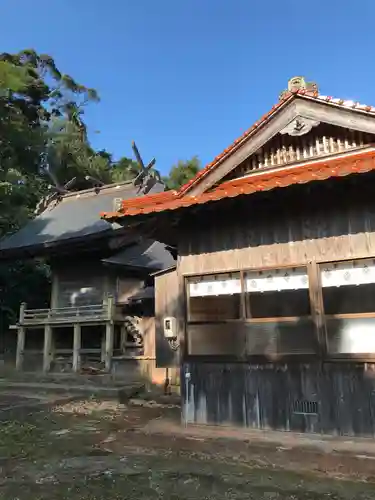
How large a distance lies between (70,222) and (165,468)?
18085 millimetres

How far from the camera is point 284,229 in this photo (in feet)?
22.0

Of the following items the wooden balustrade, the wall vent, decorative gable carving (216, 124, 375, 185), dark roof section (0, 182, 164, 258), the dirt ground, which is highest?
dark roof section (0, 182, 164, 258)

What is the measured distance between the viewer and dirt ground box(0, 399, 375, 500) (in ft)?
14.0

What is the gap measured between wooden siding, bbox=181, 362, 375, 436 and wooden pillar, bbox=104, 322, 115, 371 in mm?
10107

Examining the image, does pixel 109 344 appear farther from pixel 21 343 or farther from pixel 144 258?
pixel 21 343

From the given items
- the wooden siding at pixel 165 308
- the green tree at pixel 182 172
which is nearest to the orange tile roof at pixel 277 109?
the wooden siding at pixel 165 308

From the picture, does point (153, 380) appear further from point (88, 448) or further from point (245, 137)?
point (245, 137)

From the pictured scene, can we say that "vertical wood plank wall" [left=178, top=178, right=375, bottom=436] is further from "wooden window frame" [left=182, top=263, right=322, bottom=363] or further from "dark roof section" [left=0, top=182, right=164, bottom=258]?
"dark roof section" [left=0, top=182, right=164, bottom=258]

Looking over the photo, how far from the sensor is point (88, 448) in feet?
20.0

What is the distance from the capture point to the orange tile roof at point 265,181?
5.72 m

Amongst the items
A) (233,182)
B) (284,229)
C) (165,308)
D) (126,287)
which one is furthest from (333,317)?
(126,287)

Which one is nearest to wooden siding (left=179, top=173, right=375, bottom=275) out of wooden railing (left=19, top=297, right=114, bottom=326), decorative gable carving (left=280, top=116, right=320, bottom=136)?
decorative gable carving (left=280, top=116, right=320, bottom=136)

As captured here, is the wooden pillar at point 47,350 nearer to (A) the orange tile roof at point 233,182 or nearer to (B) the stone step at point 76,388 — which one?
(B) the stone step at point 76,388

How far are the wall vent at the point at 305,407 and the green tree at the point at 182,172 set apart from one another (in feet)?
94.3
